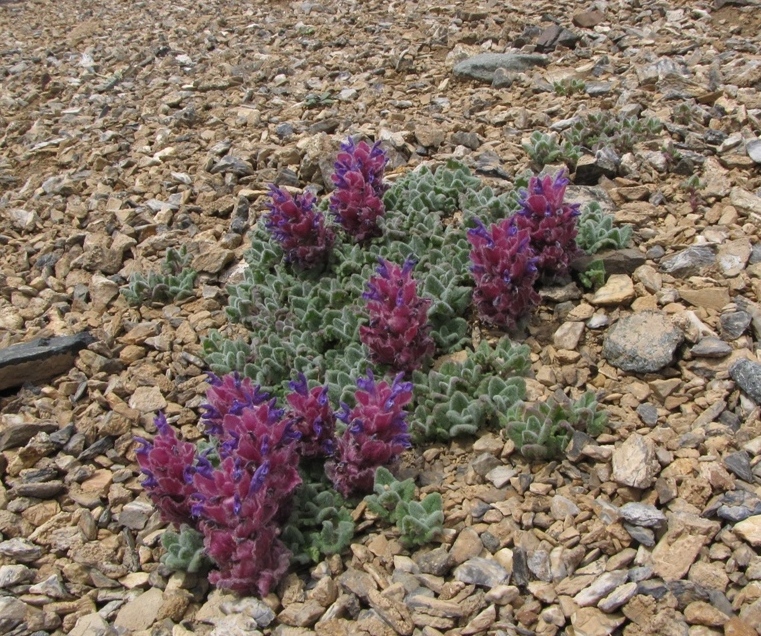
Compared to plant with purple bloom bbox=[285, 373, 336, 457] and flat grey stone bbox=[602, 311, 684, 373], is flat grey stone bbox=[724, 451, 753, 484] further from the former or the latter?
plant with purple bloom bbox=[285, 373, 336, 457]

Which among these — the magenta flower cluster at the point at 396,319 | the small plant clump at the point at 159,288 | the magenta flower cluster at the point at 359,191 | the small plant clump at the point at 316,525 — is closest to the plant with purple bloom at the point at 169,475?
the small plant clump at the point at 316,525

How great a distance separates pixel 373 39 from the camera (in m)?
8.01

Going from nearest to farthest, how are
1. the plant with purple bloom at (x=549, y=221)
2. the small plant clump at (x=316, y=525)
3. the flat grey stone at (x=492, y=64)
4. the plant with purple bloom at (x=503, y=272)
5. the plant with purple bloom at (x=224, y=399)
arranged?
the small plant clump at (x=316, y=525)
the plant with purple bloom at (x=224, y=399)
the plant with purple bloom at (x=503, y=272)
the plant with purple bloom at (x=549, y=221)
the flat grey stone at (x=492, y=64)

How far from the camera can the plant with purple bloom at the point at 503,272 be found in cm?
391

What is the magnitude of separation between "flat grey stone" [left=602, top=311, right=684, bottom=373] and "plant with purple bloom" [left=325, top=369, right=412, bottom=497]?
46.2 inches

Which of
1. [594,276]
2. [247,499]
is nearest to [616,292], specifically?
[594,276]

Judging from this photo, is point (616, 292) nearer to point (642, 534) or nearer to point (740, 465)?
point (740, 465)

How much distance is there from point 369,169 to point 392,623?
2853mm

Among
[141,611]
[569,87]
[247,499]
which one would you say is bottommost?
[141,611]

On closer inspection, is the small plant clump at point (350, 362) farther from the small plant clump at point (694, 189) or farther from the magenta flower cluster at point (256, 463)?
the small plant clump at point (694, 189)

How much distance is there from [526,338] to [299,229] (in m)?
1.52

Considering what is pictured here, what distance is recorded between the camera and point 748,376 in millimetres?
3422

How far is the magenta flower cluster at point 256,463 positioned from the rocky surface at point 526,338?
221 millimetres

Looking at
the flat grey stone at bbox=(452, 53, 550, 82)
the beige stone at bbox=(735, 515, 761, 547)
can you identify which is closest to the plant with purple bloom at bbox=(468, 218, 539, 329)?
the beige stone at bbox=(735, 515, 761, 547)
